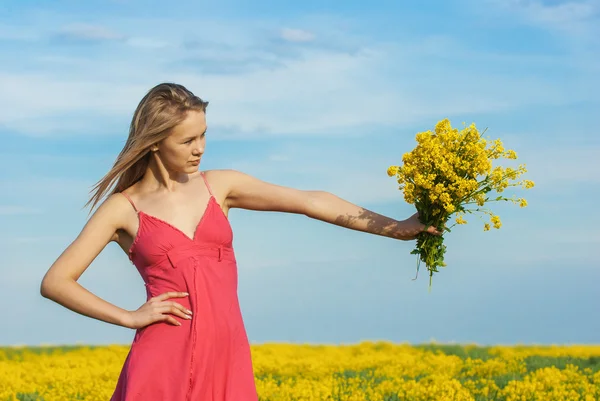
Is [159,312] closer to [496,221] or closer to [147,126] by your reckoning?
[147,126]

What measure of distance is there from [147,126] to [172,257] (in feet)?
2.57

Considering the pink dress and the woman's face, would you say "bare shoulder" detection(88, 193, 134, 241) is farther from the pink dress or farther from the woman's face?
the woman's face

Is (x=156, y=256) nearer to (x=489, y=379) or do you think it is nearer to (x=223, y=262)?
(x=223, y=262)

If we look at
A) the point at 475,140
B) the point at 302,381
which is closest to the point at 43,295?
the point at 475,140

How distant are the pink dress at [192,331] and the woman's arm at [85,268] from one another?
201 millimetres

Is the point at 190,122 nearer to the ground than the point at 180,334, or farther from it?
farther from it

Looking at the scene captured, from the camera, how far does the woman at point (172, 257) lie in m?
4.95

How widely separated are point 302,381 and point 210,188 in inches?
198

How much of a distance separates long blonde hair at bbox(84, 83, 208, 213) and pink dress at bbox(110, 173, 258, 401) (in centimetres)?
33

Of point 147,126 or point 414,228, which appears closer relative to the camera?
point 147,126

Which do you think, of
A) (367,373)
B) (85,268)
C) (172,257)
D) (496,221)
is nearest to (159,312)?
(172,257)

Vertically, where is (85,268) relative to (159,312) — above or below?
above

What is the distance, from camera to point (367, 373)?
10.9 meters

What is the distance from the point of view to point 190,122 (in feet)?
16.5
